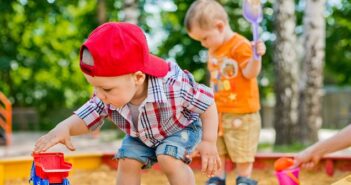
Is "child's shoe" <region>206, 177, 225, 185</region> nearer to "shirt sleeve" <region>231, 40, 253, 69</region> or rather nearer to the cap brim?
"shirt sleeve" <region>231, 40, 253, 69</region>

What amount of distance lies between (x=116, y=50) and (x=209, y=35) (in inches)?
46.5

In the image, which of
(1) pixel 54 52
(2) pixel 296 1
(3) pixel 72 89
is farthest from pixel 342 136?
(3) pixel 72 89

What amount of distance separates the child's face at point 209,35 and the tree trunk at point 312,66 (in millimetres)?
3744

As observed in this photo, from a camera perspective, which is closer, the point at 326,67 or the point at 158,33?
the point at 158,33

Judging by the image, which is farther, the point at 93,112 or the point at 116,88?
the point at 93,112

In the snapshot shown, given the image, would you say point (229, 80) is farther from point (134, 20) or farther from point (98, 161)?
point (134, 20)

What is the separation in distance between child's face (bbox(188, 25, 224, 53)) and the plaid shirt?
768 mm

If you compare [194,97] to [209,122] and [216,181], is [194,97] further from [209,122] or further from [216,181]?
[216,181]

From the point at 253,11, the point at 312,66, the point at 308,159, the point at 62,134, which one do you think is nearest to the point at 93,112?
the point at 62,134

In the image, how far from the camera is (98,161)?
3.69 metres

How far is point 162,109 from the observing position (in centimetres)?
194

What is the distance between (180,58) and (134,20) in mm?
5640

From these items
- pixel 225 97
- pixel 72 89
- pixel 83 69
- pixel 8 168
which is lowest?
pixel 72 89

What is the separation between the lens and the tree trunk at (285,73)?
6.47 m
